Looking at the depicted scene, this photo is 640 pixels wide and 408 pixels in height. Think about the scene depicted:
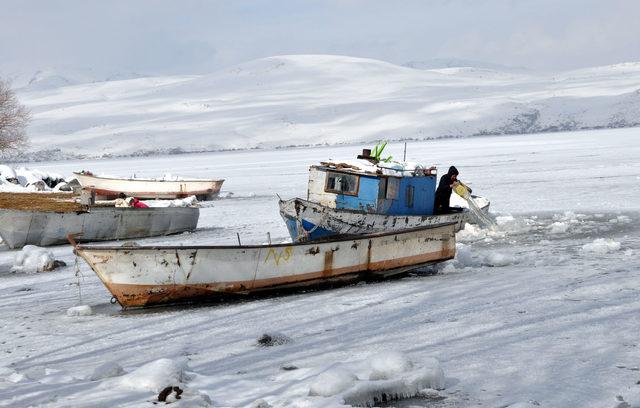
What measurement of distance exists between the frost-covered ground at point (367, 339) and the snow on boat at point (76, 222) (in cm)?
251

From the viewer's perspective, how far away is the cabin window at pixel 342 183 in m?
19.4

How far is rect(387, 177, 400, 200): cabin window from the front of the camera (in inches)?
773

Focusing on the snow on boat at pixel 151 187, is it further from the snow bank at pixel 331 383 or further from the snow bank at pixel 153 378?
the snow bank at pixel 331 383

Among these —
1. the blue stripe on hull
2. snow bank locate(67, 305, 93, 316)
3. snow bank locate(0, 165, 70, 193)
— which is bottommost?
snow bank locate(0, 165, 70, 193)

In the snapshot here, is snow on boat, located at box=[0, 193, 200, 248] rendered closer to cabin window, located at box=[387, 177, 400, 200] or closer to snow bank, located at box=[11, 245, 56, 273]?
snow bank, located at box=[11, 245, 56, 273]

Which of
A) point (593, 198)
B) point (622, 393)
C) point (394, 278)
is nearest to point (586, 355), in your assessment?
point (622, 393)

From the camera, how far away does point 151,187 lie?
39625 mm

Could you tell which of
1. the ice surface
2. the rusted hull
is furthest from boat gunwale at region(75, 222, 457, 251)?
the ice surface

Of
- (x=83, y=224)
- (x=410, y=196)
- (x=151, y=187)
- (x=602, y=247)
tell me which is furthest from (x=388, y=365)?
(x=151, y=187)

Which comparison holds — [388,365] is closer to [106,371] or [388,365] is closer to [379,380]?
A: [379,380]

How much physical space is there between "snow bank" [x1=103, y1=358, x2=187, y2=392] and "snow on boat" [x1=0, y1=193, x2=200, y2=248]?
538 inches

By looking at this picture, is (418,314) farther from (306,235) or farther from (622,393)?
(306,235)

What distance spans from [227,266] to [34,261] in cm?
648

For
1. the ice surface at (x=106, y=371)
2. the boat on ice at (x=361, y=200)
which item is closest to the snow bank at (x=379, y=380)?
the ice surface at (x=106, y=371)
